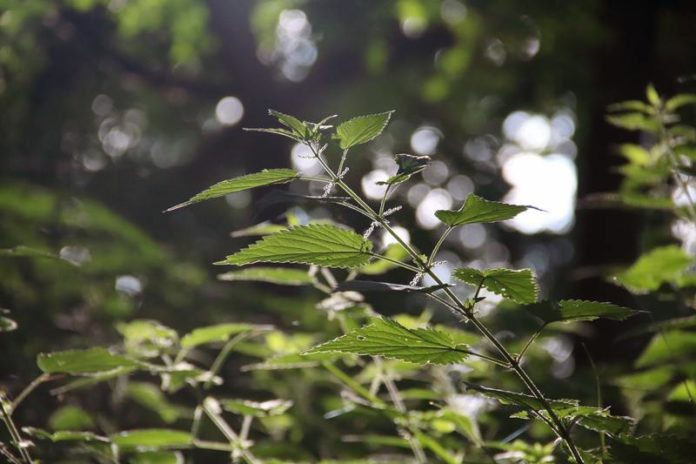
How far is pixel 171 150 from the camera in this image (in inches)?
287

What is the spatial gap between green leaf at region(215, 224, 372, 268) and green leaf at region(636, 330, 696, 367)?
876 millimetres

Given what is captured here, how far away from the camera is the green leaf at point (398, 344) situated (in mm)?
808

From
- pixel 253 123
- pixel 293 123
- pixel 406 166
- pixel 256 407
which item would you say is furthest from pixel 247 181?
pixel 253 123

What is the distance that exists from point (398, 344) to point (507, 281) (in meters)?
0.16

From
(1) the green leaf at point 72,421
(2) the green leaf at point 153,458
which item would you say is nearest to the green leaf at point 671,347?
(2) the green leaf at point 153,458

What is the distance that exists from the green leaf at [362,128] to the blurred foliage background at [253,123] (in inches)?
30.6

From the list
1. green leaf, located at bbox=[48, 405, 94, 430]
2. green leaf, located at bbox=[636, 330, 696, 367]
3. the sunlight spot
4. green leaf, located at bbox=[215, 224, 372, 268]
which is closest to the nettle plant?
green leaf, located at bbox=[215, 224, 372, 268]

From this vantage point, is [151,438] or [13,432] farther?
[151,438]

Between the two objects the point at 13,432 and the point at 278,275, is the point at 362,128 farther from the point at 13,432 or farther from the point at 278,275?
the point at 13,432

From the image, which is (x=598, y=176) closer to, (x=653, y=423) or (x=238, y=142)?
(x=653, y=423)

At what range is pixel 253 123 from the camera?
539 cm

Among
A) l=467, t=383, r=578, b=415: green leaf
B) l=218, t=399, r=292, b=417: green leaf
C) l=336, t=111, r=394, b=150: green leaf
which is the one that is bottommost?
l=218, t=399, r=292, b=417: green leaf

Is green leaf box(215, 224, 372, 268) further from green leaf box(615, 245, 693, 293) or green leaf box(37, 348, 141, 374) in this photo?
green leaf box(615, 245, 693, 293)

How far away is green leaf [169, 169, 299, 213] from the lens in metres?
0.80
